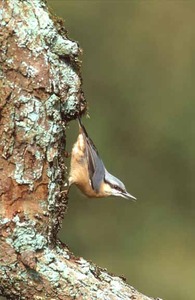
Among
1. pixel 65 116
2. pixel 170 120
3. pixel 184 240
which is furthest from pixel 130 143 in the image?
pixel 65 116

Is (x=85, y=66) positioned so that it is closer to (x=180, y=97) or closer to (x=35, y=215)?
(x=180, y=97)

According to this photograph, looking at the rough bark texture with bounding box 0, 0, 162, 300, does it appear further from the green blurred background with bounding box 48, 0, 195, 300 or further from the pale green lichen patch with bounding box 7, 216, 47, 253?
the green blurred background with bounding box 48, 0, 195, 300

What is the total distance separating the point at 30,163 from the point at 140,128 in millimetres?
6855

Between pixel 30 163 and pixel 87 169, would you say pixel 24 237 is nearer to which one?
pixel 30 163

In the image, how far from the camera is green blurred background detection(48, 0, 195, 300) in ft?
31.8

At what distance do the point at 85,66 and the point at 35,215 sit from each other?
6506 mm

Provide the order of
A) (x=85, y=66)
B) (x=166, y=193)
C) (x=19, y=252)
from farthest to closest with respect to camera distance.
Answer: (x=166, y=193)
(x=85, y=66)
(x=19, y=252)

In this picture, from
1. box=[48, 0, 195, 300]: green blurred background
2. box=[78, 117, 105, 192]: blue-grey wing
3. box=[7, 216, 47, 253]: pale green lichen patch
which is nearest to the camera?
box=[7, 216, 47, 253]: pale green lichen patch

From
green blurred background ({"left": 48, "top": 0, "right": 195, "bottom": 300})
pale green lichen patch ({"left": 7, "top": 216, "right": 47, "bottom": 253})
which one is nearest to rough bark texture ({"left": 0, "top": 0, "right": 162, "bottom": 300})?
pale green lichen patch ({"left": 7, "top": 216, "right": 47, "bottom": 253})

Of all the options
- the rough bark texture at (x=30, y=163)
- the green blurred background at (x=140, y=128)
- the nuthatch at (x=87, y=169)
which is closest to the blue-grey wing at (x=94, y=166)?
the nuthatch at (x=87, y=169)

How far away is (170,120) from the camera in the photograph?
10.1 metres

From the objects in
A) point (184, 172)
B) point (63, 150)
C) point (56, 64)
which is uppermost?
point (184, 172)

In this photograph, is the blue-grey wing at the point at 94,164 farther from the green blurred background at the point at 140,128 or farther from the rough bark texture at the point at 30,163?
the green blurred background at the point at 140,128

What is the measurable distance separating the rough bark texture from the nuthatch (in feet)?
3.87
